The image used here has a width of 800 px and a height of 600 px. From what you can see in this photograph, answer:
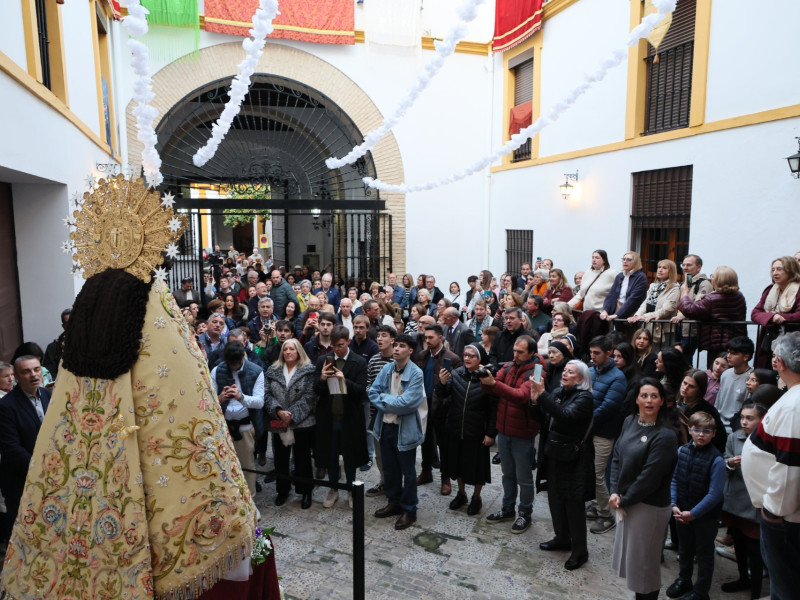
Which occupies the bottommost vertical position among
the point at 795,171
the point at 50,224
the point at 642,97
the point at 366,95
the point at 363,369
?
the point at 363,369

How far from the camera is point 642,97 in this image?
9266 millimetres

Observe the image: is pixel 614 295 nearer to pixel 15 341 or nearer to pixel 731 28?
pixel 731 28

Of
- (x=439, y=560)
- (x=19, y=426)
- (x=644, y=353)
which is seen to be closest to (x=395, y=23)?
(x=644, y=353)

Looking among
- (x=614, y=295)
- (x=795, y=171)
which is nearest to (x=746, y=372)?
(x=614, y=295)

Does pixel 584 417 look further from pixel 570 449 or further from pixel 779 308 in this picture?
pixel 779 308

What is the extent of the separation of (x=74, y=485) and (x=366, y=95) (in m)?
12.3

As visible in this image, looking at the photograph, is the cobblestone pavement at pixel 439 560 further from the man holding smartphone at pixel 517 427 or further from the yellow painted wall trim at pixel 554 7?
the yellow painted wall trim at pixel 554 7

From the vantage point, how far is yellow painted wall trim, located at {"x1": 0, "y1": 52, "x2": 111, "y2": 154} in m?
4.42

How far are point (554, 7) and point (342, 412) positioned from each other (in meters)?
9.70

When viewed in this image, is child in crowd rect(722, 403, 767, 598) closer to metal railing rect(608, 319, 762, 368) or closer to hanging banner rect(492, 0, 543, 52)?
metal railing rect(608, 319, 762, 368)

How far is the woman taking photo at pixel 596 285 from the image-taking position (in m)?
7.38

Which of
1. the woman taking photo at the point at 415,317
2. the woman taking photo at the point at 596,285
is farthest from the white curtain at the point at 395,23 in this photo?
the woman taking photo at the point at 596,285

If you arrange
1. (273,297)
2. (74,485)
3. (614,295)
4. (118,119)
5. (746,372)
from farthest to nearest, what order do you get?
(118,119), (273,297), (614,295), (746,372), (74,485)

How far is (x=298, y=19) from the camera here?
12.1 m
